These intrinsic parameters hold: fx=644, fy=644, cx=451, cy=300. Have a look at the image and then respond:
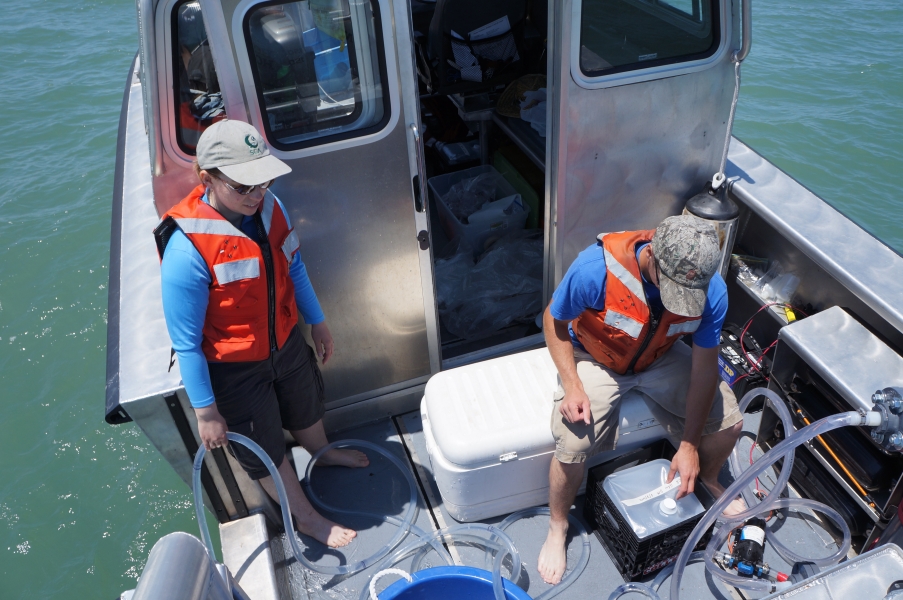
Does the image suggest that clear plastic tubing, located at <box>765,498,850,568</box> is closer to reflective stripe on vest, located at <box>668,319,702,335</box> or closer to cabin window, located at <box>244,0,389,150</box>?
reflective stripe on vest, located at <box>668,319,702,335</box>

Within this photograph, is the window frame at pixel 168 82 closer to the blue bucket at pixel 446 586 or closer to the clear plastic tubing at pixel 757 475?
the blue bucket at pixel 446 586

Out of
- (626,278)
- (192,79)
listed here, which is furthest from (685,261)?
(192,79)

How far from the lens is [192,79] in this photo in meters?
2.14

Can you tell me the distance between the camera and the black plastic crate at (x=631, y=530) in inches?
89.6

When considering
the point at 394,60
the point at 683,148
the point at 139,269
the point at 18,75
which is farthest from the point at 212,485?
the point at 18,75

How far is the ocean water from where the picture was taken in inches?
139

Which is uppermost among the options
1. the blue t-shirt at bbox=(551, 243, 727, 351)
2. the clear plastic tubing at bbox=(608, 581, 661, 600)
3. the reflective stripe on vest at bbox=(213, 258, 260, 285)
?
the reflective stripe on vest at bbox=(213, 258, 260, 285)

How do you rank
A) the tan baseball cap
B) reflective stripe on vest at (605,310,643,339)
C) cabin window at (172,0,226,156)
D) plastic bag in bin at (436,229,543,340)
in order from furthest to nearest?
plastic bag in bin at (436,229,543,340) < reflective stripe on vest at (605,310,643,339) < cabin window at (172,0,226,156) < the tan baseball cap

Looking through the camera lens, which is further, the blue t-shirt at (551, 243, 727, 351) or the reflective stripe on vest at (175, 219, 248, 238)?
the blue t-shirt at (551, 243, 727, 351)

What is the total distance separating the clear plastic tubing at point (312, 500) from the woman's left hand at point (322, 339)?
45cm

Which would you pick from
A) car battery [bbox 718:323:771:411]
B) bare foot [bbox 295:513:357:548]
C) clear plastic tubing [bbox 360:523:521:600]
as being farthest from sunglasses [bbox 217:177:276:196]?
car battery [bbox 718:323:771:411]

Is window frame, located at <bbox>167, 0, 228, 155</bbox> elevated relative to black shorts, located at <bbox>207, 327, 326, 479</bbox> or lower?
elevated

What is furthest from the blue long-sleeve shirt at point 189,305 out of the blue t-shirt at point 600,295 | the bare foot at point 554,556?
the bare foot at point 554,556

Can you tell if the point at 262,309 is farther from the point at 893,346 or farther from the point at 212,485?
the point at 893,346
